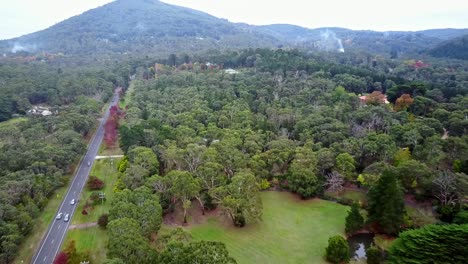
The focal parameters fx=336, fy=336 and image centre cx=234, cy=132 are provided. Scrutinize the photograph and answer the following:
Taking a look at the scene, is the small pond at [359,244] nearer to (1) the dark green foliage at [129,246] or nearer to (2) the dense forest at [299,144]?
(2) the dense forest at [299,144]

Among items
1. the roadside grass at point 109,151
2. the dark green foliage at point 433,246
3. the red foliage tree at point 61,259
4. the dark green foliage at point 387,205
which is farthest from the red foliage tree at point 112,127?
the dark green foliage at point 433,246

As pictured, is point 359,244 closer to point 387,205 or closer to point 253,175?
point 387,205

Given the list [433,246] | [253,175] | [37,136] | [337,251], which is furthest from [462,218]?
[37,136]

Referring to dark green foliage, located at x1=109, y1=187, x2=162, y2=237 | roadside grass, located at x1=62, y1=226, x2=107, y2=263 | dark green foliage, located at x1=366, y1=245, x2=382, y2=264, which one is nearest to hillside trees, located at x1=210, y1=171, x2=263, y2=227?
dark green foliage, located at x1=109, y1=187, x2=162, y2=237

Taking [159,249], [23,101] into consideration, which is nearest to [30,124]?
[23,101]

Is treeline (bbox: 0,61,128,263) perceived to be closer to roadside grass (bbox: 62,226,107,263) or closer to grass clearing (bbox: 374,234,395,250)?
roadside grass (bbox: 62,226,107,263)

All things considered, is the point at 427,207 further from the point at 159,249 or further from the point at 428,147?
the point at 159,249
